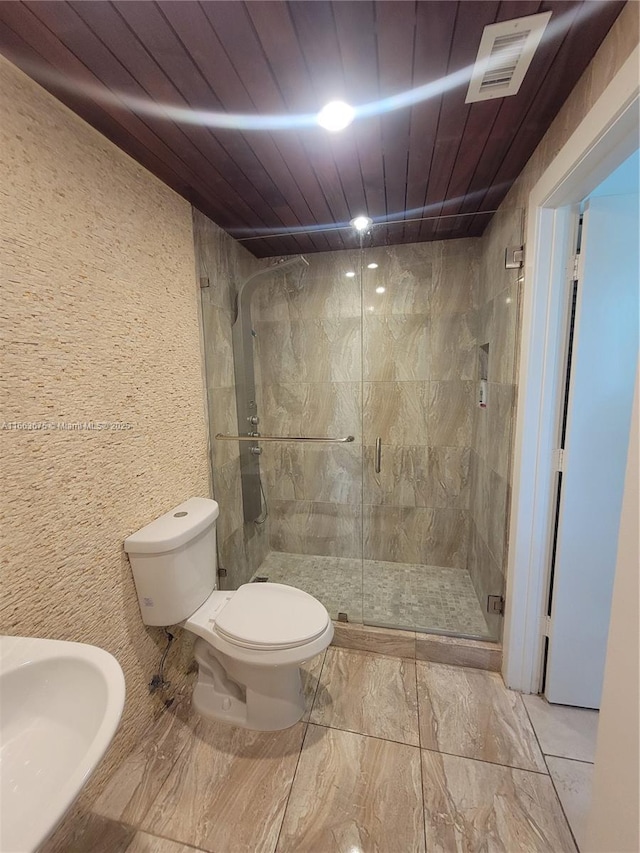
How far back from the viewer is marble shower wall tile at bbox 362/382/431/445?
228 centimetres

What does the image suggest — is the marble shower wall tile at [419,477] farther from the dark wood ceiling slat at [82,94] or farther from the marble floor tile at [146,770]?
the dark wood ceiling slat at [82,94]

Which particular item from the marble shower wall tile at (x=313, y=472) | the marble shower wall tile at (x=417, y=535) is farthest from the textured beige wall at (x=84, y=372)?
the marble shower wall tile at (x=417, y=535)

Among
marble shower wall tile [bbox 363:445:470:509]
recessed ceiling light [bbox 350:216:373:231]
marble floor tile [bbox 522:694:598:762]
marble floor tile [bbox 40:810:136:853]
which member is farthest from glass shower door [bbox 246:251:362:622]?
marble floor tile [bbox 40:810:136:853]

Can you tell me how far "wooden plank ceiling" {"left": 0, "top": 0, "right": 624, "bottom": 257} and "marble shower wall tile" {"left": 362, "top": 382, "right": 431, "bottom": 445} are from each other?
1081 millimetres

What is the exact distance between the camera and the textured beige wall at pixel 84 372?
93cm

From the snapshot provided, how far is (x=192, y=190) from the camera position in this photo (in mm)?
1516

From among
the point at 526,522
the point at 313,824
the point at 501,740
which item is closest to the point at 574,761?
the point at 501,740

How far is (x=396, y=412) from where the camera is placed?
2318 millimetres

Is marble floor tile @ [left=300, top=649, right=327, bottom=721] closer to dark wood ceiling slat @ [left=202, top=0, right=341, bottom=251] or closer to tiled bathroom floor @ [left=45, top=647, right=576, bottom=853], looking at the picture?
tiled bathroom floor @ [left=45, top=647, right=576, bottom=853]

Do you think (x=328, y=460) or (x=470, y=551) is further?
(x=328, y=460)

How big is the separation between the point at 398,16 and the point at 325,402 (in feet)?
5.80

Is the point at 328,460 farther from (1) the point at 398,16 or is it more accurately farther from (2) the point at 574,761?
(1) the point at 398,16

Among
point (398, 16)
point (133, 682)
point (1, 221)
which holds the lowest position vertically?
point (133, 682)

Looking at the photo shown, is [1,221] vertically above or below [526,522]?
above
